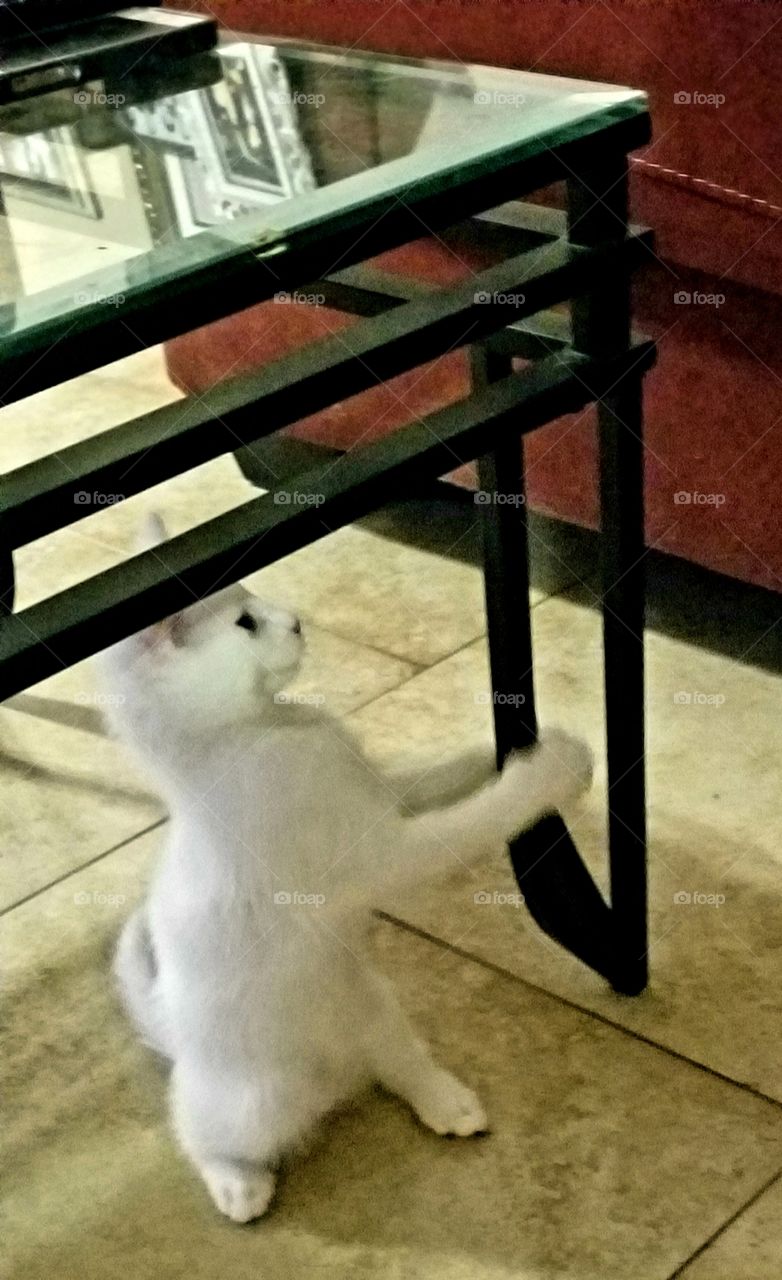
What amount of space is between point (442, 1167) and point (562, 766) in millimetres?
338

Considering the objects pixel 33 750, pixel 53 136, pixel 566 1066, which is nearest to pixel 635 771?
pixel 566 1066

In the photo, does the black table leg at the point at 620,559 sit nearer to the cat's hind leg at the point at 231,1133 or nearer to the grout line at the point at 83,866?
the cat's hind leg at the point at 231,1133

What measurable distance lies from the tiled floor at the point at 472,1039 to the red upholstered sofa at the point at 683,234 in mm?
193

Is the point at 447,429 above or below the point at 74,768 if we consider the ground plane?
above

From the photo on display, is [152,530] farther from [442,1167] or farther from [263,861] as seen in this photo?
[442,1167]

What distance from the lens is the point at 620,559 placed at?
3.96ft

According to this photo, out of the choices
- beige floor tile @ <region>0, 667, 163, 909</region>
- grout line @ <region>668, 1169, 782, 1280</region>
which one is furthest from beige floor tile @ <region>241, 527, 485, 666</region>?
grout line @ <region>668, 1169, 782, 1280</region>

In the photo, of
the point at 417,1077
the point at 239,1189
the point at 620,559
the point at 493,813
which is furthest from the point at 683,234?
the point at 239,1189

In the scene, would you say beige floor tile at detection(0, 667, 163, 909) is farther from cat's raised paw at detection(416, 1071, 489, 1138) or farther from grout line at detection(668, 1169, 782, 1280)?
grout line at detection(668, 1169, 782, 1280)

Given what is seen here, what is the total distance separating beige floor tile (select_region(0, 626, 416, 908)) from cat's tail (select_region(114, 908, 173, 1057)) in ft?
0.88

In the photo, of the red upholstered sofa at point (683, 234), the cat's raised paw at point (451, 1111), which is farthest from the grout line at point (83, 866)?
the red upholstered sofa at point (683, 234)

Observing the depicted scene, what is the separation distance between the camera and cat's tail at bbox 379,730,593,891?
109 centimetres

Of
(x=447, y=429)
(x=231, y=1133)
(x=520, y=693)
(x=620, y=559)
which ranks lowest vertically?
(x=231, y=1133)

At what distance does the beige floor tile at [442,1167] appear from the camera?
1.15 metres
